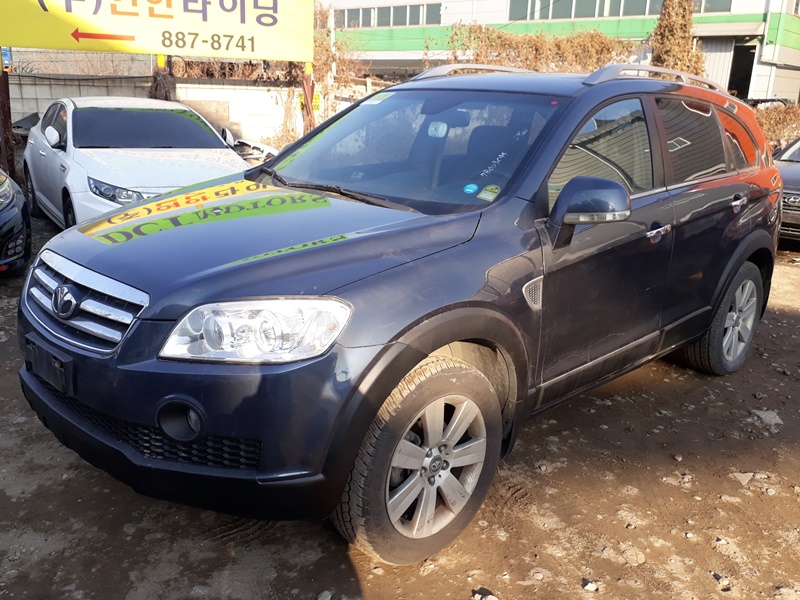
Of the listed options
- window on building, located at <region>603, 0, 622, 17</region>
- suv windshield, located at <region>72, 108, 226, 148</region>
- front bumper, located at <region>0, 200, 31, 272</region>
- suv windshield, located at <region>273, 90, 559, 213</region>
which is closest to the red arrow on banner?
suv windshield, located at <region>72, 108, 226, 148</region>

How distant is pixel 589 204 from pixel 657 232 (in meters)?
0.78

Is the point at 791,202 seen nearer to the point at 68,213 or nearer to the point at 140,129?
the point at 140,129

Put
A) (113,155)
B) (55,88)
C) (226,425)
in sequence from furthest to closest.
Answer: (55,88) < (113,155) < (226,425)

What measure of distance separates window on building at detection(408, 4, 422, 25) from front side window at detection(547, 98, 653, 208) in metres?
38.3

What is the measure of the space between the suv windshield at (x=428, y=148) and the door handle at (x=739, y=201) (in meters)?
1.47

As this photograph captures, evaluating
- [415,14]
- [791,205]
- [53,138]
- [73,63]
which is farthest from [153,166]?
[415,14]

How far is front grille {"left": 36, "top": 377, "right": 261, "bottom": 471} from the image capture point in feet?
7.48

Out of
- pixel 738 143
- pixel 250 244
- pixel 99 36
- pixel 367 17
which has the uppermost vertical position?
pixel 367 17

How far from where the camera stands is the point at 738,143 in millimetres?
4348

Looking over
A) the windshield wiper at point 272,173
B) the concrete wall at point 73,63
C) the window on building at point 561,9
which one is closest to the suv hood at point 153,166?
the windshield wiper at point 272,173

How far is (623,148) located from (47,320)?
8.44 feet

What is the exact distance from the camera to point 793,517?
3178 millimetres

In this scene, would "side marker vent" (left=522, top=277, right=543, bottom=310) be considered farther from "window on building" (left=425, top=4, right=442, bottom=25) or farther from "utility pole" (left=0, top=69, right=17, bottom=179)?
"window on building" (left=425, top=4, right=442, bottom=25)

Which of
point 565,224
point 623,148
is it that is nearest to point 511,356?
point 565,224
